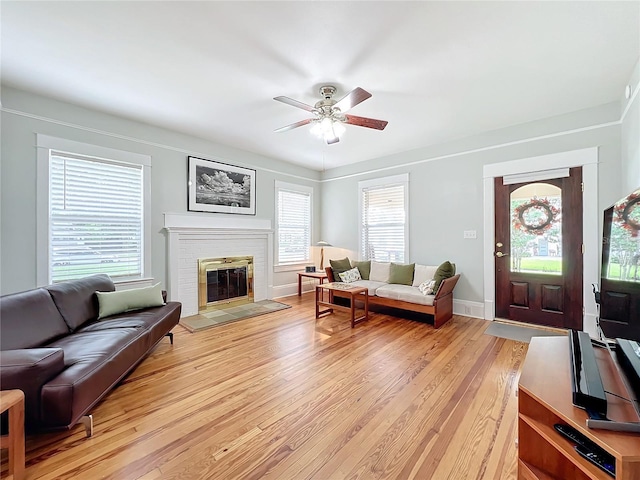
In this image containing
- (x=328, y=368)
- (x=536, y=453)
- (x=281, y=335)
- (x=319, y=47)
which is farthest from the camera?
(x=281, y=335)

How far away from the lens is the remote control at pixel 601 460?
39.1 inches

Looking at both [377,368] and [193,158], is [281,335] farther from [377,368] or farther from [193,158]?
[193,158]

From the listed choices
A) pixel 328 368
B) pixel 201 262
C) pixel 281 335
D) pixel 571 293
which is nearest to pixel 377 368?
pixel 328 368

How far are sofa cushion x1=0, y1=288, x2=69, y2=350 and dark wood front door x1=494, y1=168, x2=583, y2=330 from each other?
16.7 feet

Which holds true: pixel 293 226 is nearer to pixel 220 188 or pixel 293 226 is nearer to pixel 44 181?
pixel 220 188

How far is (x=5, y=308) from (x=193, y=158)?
9.63 feet

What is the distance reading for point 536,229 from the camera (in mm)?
3627

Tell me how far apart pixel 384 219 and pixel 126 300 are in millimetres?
4206

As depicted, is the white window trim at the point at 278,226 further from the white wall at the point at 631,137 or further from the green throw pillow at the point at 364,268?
the white wall at the point at 631,137

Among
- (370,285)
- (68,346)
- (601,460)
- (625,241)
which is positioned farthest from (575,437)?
(370,285)

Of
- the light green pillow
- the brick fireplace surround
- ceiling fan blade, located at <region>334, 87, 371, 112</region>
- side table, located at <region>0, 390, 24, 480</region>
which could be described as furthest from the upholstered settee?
side table, located at <region>0, 390, 24, 480</region>

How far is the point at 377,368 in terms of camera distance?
8.35 feet

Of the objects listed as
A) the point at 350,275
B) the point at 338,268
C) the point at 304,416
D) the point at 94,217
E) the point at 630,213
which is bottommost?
the point at 304,416

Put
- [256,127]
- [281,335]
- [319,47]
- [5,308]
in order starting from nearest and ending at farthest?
[5,308], [319,47], [281,335], [256,127]
